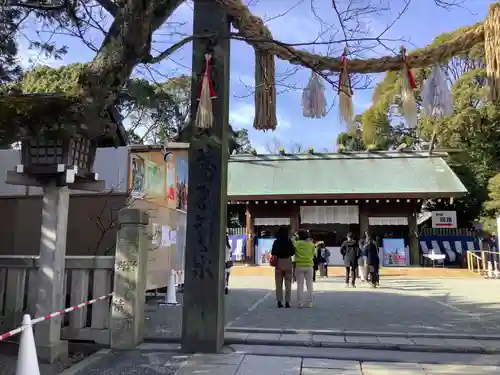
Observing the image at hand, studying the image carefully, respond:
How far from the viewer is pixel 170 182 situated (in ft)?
38.6

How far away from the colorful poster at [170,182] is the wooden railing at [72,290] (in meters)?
4.86

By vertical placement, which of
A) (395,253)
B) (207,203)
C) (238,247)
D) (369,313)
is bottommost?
(369,313)

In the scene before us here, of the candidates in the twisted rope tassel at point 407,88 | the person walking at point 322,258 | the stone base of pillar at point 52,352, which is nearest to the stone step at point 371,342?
the stone base of pillar at point 52,352

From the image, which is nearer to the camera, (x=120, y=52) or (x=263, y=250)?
(x=120, y=52)

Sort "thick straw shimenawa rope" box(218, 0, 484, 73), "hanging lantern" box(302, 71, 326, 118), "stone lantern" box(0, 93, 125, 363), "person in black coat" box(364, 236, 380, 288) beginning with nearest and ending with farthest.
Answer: "stone lantern" box(0, 93, 125, 363) → "thick straw shimenawa rope" box(218, 0, 484, 73) → "hanging lantern" box(302, 71, 326, 118) → "person in black coat" box(364, 236, 380, 288)

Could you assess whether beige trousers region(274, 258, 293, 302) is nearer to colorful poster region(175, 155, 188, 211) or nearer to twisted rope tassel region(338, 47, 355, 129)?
colorful poster region(175, 155, 188, 211)

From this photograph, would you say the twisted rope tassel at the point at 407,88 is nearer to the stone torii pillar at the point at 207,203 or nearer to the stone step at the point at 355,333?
the stone torii pillar at the point at 207,203

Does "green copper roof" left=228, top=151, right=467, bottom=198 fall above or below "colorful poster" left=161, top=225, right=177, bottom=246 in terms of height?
above

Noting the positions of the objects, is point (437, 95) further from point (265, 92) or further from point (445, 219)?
point (445, 219)

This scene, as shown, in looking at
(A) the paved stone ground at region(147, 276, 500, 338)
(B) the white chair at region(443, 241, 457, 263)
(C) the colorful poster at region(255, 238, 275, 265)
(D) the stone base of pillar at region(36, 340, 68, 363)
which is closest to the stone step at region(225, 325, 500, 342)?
(A) the paved stone ground at region(147, 276, 500, 338)

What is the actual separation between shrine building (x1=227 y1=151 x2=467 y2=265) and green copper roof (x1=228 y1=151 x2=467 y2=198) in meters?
0.04

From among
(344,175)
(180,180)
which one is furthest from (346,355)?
(344,175)

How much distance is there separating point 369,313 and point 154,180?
566 centimetres

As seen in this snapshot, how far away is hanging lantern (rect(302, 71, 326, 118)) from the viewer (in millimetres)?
Result: 5887
